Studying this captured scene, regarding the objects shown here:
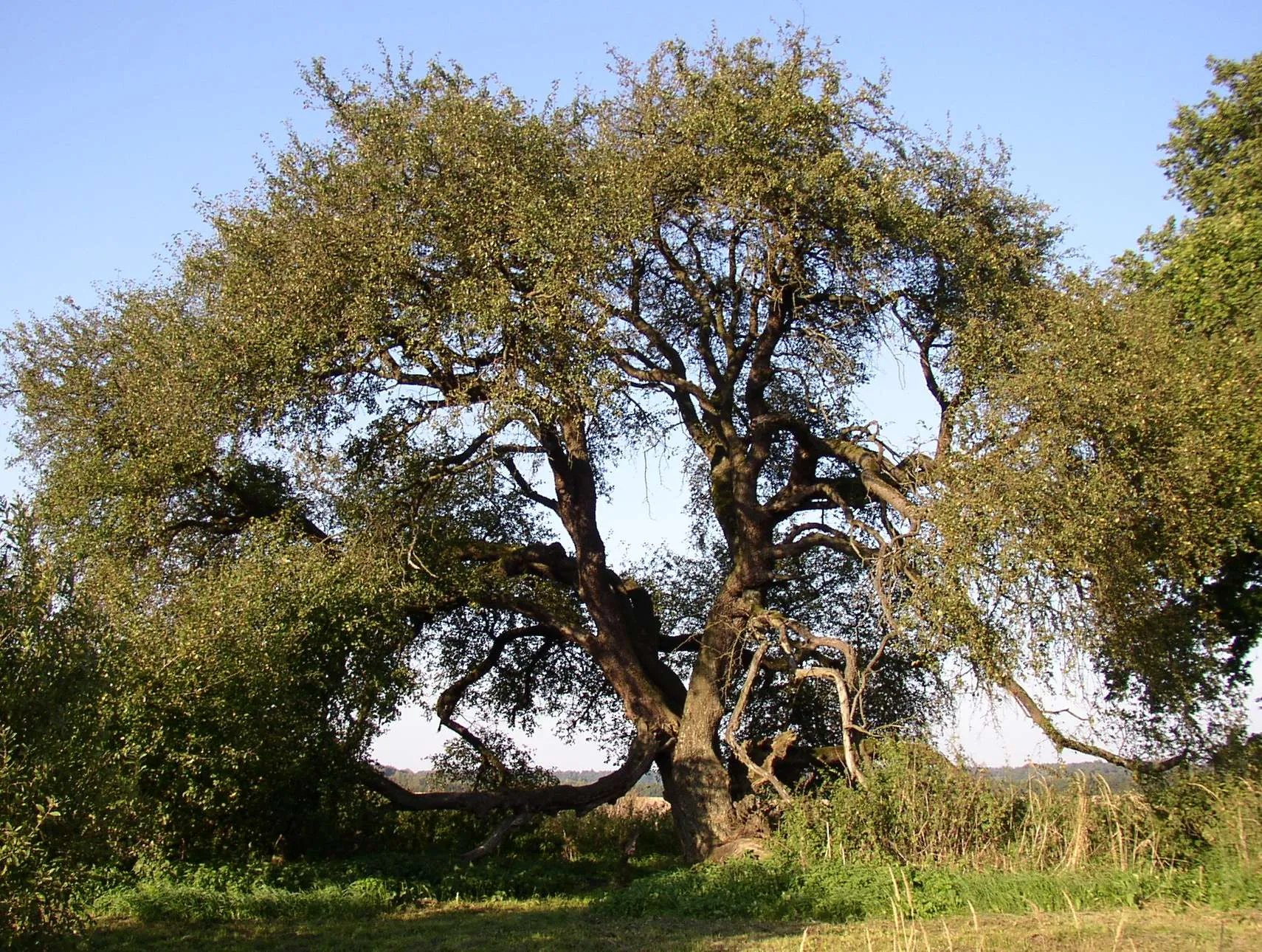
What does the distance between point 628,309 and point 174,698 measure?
30.2ft

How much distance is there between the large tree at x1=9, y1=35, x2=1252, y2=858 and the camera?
16125mm

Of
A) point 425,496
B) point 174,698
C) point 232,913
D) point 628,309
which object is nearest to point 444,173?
point 628,309

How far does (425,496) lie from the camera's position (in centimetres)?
1777

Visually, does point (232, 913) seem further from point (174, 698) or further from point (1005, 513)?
point (1005, 513)

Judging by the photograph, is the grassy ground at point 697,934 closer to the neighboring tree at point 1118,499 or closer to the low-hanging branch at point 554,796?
the neighboring tree at point 1118,499

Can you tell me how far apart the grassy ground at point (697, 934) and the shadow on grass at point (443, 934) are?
0.6 inches

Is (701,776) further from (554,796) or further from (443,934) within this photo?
(443,934)

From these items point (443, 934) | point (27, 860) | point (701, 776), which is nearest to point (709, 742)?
point (701, 776)

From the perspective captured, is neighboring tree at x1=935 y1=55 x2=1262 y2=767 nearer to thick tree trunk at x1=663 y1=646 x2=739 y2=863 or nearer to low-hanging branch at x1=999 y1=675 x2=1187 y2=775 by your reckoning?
low-hanging branch at x1=999 y1=675 x2=1187 y2=775

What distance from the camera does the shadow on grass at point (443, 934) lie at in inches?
438

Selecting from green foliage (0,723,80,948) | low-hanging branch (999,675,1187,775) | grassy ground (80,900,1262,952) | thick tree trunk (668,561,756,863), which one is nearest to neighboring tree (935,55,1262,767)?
low-hanging branch (999,675,1187,775)

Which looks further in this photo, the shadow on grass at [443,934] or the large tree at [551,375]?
the large tree at [551,375]

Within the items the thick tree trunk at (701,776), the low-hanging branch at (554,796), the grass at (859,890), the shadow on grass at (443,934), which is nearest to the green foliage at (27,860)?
the grass at (859,890)

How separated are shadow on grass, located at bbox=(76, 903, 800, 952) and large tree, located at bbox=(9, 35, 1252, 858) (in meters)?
3.79
